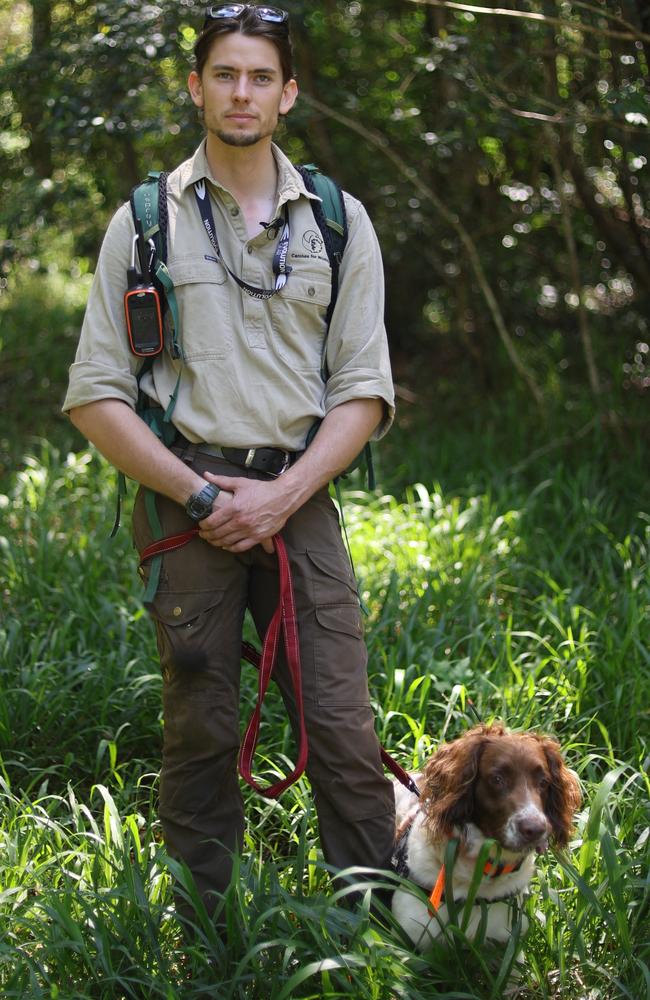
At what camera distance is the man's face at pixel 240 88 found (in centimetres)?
288

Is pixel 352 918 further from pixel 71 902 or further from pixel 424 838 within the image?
pixel 71 902

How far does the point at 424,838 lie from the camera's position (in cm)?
293

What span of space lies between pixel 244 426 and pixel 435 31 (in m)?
5.10

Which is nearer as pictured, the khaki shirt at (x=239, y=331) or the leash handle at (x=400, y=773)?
the khaki shirt at (x=239, y=331)

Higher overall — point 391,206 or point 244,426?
point 391,206

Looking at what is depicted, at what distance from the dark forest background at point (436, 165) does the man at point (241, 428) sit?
2751 mm

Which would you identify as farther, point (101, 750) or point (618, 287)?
point (618, 287)

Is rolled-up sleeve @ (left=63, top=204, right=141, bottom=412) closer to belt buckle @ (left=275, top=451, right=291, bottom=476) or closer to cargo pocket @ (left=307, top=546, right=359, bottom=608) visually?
belt buckle @ (left=275, top=451, right=291, bottom=476)

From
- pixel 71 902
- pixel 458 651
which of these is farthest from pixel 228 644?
pixel 458 651

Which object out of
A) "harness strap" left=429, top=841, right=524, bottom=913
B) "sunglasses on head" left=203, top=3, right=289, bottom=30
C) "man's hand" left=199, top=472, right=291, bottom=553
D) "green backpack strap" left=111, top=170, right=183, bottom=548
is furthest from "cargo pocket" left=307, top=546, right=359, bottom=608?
"sunglasses on head" left=203, top=3, right=289, bottom=30

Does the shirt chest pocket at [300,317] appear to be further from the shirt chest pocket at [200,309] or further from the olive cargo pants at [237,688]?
the olive cargo pants at [237,688]

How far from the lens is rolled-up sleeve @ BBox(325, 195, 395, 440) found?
2971mm

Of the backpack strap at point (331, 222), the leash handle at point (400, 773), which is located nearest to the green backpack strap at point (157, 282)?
the backpack strap at point (331, 222)

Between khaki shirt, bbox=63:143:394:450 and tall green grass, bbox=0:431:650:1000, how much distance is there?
1.13m
